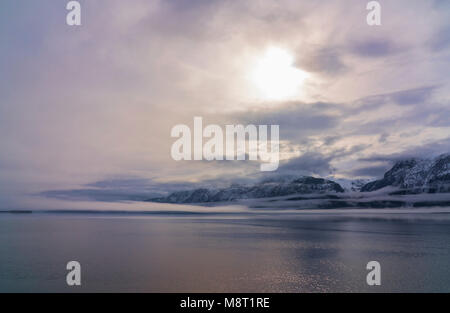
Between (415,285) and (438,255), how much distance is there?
1108 inches

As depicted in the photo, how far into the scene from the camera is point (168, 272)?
48.6 m

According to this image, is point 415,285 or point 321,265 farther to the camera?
point 321,265

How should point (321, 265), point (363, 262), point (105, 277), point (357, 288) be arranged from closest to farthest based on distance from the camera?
point (357, 288) < point (105, 277) < point (321, 265) < point (363, 262)

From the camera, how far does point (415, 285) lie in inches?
1647

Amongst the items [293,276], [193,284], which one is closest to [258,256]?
[293,276]

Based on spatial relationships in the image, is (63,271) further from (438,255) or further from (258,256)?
(438,255)

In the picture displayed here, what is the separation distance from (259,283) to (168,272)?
43.7ft

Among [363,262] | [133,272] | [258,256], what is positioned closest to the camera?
[133,272]

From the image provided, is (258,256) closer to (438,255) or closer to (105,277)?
(105,277)
